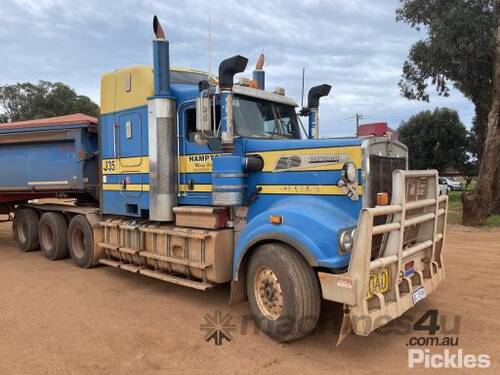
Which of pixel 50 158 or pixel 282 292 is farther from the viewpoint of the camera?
pixel 50 158

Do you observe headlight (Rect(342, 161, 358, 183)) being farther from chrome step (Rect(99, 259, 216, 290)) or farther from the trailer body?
the trailer body

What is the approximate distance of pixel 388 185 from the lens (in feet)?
16.8

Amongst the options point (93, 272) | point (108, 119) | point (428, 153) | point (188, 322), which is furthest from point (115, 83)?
point (428, 153)

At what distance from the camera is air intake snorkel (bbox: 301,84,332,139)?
287 inches

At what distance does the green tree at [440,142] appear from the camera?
39.7m

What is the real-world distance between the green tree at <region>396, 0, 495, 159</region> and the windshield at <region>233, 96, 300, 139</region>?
489 inches

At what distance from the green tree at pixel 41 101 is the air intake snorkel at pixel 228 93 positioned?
1681 inches

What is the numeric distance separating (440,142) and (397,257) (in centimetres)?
3899

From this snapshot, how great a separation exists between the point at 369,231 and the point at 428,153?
130ft

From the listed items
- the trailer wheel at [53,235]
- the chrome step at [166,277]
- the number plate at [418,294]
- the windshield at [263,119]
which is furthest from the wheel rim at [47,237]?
the number plate at [418,294]

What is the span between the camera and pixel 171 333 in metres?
5.17

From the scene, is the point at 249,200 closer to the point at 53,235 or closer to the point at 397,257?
the point at 397,257

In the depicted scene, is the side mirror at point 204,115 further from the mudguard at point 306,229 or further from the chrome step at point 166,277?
the chrome step at point 166,277

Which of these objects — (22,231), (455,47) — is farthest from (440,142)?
(22,231)
